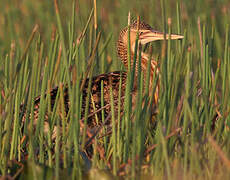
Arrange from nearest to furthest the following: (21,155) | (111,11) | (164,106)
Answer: (164,106) < (21,155) < (111,11)

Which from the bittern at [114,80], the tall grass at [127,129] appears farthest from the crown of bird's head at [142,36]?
the tall grass at [127,129]

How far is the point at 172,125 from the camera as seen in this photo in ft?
Result: 9.04

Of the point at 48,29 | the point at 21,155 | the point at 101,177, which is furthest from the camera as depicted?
the point at 48,29

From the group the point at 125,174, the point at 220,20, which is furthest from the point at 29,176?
the point at 220,20

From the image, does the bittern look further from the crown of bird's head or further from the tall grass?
the tall grass

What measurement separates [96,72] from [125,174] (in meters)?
2.01

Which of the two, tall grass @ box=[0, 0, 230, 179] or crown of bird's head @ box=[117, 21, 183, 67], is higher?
crown of bird's head @ box=[117, 21, 183, 67]

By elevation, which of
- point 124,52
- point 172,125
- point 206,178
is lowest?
point 206,178

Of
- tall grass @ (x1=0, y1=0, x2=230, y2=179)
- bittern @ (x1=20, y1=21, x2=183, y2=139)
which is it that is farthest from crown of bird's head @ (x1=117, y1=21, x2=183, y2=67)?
tall grass @ (x1=0, y1=0, x2=230, y2=179)

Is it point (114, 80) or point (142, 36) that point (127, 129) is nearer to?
point (114, 80)

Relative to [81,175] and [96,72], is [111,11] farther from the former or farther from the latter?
[81,175]

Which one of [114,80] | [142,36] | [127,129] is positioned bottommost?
[127,129]

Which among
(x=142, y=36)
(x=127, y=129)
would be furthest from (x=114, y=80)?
(x=127, y=129)

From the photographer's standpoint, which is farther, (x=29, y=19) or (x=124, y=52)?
(x=29, y=19)
